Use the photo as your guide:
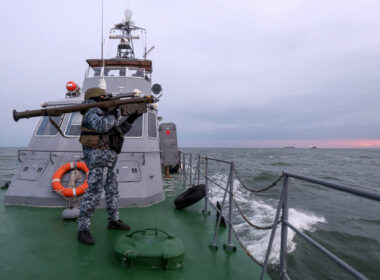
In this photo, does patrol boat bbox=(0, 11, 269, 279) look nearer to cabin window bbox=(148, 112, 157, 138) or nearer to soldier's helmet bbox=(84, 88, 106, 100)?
cabin window bbox=(148, 112, 157, 138)

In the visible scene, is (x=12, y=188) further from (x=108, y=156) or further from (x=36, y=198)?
(x=108, y=156)

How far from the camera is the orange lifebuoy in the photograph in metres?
4.71

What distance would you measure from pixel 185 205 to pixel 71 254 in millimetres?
2650

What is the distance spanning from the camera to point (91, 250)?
322cm

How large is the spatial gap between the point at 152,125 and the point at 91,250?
396 centimetres

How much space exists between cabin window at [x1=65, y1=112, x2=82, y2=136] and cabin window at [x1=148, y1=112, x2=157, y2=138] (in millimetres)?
1766

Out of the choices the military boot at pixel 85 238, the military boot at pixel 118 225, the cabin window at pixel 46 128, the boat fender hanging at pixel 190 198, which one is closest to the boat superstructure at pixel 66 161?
the cabin window at pixel 46 128

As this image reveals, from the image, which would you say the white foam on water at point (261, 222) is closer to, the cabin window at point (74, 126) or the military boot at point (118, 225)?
the military boot at point (118, 225)

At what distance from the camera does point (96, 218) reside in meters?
4.43

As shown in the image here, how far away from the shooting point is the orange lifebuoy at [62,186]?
471 centimetres

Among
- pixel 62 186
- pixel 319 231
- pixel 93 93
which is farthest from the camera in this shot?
pixel 319 231

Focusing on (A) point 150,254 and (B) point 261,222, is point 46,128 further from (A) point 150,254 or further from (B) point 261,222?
(B) point 261,222

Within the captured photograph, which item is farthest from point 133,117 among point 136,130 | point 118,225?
point 136,130

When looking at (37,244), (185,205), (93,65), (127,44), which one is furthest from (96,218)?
(127,44)
